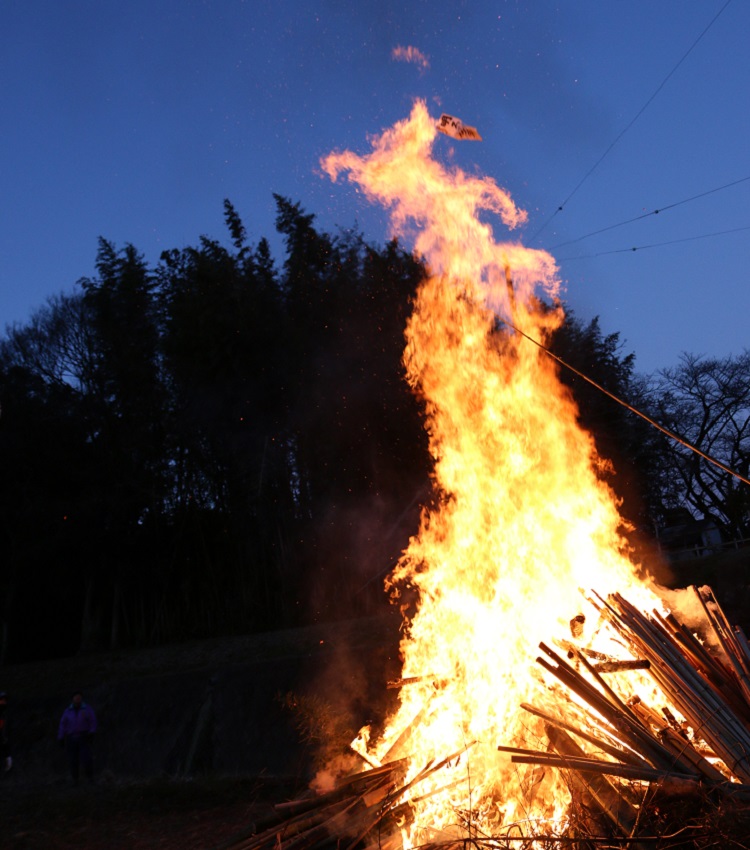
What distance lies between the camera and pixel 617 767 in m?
4.55

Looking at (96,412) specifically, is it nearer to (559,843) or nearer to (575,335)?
(575,335)

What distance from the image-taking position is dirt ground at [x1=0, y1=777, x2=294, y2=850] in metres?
7.34

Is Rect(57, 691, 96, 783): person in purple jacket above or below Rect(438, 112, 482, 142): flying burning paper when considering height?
below

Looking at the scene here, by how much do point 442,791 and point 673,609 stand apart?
291cm

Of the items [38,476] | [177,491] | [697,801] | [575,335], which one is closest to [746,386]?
[575,335]

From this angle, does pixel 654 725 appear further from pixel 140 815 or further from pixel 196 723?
pixel 196 723

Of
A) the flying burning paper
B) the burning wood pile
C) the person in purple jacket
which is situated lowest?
the burning wood pile

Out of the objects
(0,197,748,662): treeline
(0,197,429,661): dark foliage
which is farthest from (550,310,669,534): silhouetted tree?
(0,197,429,661): dark foliage

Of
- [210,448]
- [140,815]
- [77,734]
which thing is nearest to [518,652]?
[140,815]

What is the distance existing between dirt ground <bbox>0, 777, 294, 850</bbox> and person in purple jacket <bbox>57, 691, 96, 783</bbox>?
1.28 meters

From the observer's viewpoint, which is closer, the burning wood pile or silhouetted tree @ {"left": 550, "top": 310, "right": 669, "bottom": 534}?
the burning wood pile

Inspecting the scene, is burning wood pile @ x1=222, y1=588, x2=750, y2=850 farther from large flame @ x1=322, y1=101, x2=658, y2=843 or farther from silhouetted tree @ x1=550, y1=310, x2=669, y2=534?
silhouetted tree @ x1=550, y1=310, x2=669, y2=534

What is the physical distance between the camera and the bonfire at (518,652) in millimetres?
4668

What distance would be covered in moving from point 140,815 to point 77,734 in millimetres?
3701
